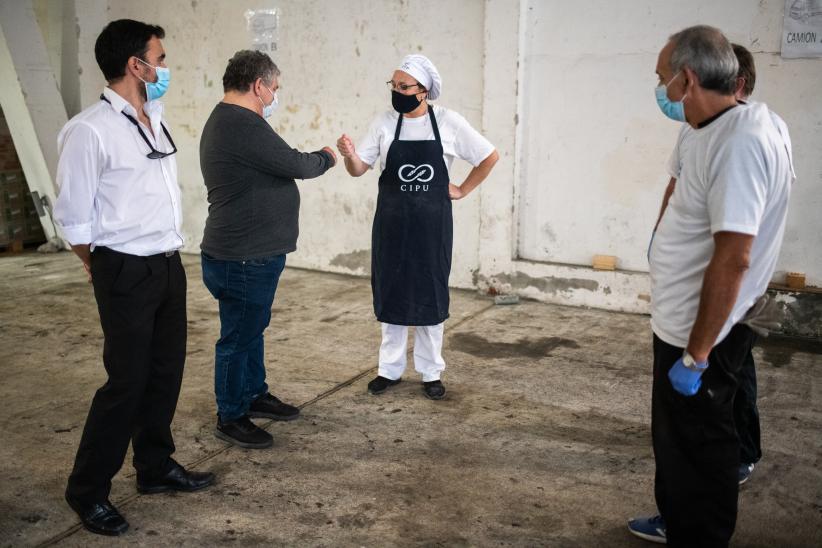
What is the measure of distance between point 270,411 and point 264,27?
4.15 m

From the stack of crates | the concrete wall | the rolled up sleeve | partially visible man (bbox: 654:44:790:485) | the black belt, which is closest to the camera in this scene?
the rolled up sleeve

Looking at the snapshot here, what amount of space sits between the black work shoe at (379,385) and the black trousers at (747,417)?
5.83ft

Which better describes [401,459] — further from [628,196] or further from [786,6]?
[786,6]

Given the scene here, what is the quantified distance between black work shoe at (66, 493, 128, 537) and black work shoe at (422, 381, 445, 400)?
5.55ft

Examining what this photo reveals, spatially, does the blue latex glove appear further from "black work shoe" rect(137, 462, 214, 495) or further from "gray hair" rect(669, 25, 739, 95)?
"black work shoe" rect(137, 462, 214, 495)

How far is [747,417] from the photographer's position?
3.14m

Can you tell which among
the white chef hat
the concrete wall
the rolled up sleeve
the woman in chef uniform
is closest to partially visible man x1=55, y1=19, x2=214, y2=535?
the rolled up sleeve

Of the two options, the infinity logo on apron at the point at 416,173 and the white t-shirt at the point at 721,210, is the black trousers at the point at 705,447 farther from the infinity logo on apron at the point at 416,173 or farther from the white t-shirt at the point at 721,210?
the infinity logo on apron at the point at 416,173

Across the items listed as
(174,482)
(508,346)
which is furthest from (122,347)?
(508,346)

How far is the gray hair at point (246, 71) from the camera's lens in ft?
10.9

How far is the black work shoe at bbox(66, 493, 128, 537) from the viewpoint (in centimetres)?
281

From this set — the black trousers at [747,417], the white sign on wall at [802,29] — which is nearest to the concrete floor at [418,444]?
the black trousers at [747,417]

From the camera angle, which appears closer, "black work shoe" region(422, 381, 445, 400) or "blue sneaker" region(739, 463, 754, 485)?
"blue sneaker" region(739, 463, 754, 485)

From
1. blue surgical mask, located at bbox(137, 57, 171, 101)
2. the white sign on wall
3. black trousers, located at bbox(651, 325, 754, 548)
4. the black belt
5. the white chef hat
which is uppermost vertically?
the white sign on wall
